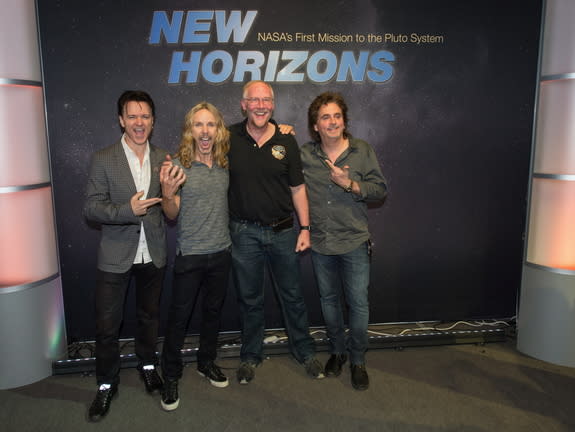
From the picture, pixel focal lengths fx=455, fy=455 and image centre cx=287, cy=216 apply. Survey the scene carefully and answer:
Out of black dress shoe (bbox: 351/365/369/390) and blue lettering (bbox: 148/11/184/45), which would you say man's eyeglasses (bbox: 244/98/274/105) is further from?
black dress shoe (bbox: 351/365/369/390)

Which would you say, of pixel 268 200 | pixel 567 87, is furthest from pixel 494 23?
pixel 268 200

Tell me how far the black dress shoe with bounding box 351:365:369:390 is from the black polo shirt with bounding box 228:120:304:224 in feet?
3.88

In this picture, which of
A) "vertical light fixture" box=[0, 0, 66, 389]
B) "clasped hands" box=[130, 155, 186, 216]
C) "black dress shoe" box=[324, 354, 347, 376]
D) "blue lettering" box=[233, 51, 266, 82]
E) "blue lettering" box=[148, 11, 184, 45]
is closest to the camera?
"clasped hands" box=[130, 155, 186, 216]

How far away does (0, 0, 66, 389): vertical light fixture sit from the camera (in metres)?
2.97

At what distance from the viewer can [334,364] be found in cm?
327

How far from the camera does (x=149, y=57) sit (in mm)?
3527

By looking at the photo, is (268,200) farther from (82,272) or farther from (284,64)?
(82,272)

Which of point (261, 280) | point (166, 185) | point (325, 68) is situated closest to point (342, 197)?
point (261, 280)

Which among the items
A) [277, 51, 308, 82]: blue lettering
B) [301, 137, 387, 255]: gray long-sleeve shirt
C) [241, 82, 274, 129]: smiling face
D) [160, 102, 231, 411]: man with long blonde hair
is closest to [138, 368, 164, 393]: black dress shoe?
[160, 102, 231, 411]: man with long blonde hair

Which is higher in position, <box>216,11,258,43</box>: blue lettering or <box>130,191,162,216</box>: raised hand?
<box>216,11,258,43</box>: blue lettering

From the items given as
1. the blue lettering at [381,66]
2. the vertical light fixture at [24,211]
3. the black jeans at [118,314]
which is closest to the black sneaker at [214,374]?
the black jeans at [118,314]

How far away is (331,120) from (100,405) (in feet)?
7.52

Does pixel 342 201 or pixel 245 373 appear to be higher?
pixel 342 201

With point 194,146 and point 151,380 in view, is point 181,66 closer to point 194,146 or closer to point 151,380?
point 194,146
